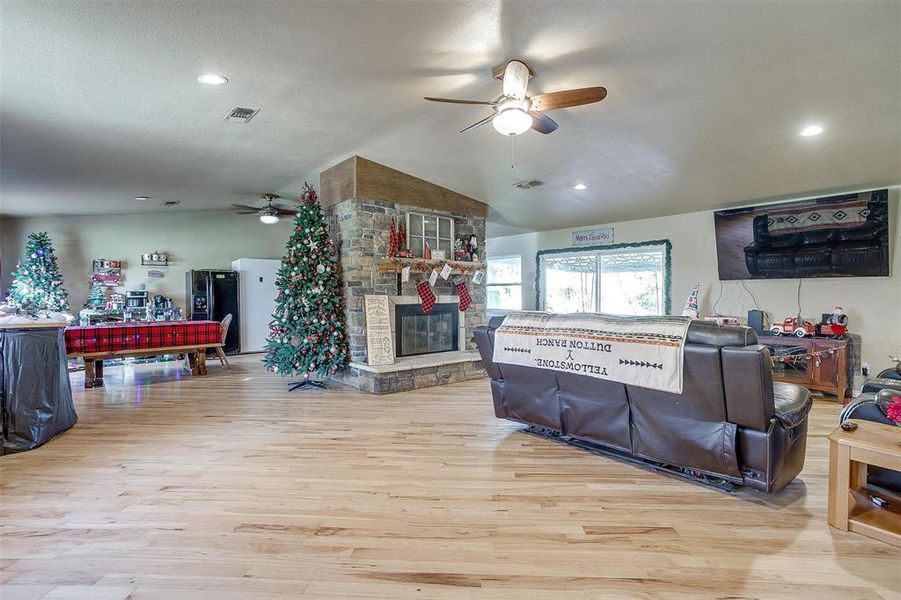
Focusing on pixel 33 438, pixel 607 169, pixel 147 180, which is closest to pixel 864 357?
pixel 607 169

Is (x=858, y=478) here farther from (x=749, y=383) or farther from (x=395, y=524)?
(x=395, y=524)

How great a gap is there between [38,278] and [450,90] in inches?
289

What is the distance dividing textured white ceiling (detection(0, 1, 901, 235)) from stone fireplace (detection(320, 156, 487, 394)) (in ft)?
1.30

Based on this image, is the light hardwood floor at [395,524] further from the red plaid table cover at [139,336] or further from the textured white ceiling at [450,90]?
the textured white ceiling at [450,90]

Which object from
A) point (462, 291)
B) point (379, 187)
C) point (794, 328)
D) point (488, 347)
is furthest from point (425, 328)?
point (794, 328)

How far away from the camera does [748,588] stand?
5.51ft

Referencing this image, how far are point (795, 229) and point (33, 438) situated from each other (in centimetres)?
766

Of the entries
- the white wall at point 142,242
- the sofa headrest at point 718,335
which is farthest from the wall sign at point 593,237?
the white wall at point 142,242

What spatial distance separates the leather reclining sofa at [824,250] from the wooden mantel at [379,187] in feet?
12.9

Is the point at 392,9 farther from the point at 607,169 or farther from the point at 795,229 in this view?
the point at 795,229

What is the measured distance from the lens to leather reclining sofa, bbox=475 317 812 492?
226 centimetres

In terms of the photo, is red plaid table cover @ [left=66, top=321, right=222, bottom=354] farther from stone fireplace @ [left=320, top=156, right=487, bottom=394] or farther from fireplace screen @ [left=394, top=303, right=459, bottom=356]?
fireplace screen @ [left=394, top=303, right=459, bottom=356]

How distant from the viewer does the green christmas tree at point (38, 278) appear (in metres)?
6.56

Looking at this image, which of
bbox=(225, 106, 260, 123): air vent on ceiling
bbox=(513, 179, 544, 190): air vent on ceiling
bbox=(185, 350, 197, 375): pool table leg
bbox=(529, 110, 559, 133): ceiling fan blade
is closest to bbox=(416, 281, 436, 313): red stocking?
bbox=(513, 179, 544, 190): air vent on ceiling
